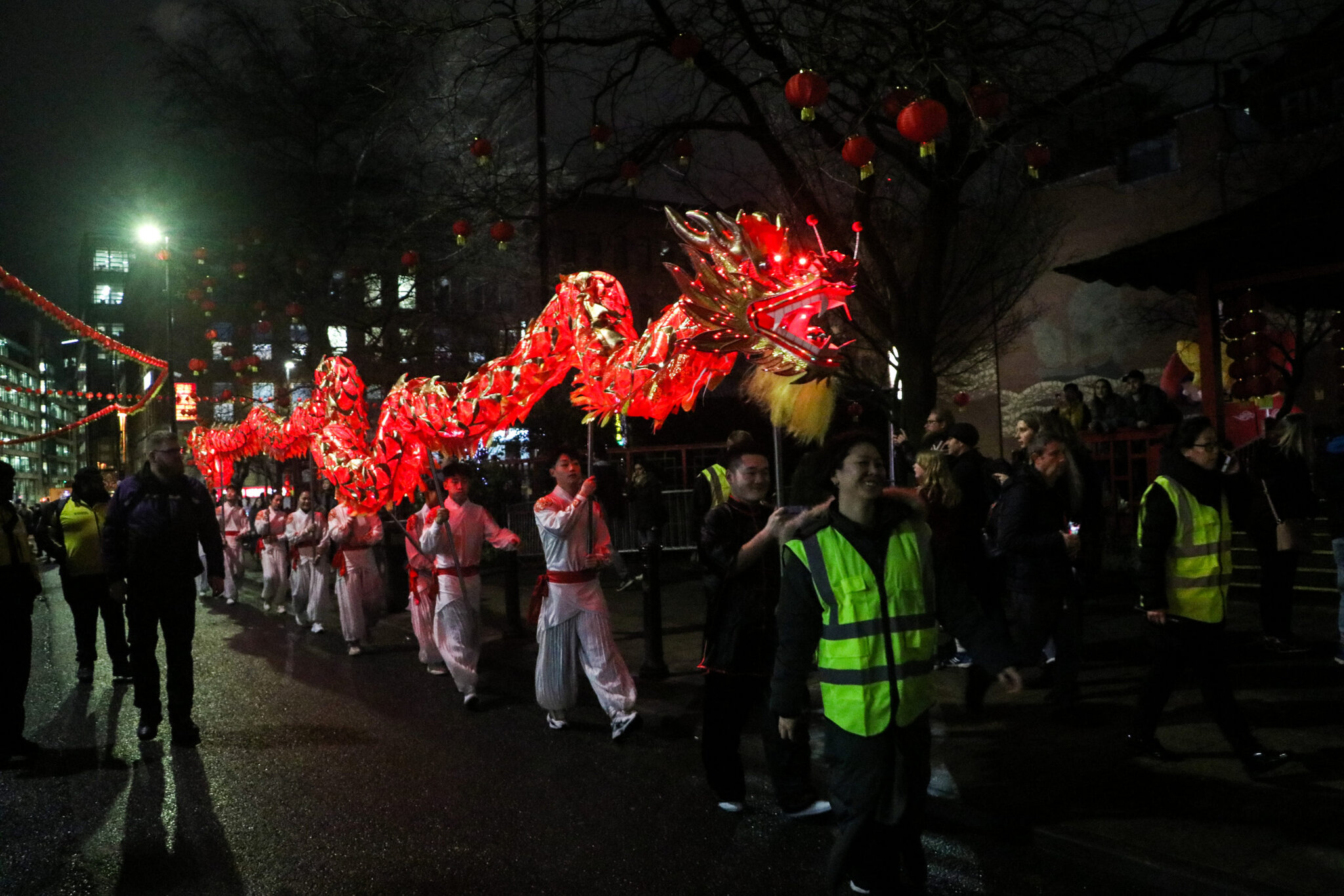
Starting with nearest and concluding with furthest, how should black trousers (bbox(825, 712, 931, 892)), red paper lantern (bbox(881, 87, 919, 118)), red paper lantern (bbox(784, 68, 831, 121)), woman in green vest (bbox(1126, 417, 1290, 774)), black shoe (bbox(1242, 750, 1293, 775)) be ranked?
black trousers (bbox(825, 712, 931, 892)) < black shoe (bbox(1242, 750, 1293, 775)) < woman in green vest (bbox(1126, 417, 1290, 774)) < red paper lantern (bbox(784, 68, 831, 121)) < red paper lantern (bbox(881, 87, 919, 118))

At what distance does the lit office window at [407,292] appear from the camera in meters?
23.4

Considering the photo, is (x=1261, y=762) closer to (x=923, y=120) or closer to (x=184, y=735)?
(x=923, y=120)

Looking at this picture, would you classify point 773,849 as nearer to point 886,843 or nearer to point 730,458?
point 886,843

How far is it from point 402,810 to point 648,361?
9.40 ft

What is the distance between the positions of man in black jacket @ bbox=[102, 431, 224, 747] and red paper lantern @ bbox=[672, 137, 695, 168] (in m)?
5.22

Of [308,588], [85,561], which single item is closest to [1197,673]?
[85,561]

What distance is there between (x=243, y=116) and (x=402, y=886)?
22754mm

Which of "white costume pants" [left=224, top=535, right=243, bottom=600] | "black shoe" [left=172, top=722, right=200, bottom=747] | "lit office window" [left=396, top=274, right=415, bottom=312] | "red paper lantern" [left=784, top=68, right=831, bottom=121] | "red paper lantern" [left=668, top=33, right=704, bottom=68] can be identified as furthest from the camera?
"lit office window" [left=396, top=274, right=415, bottom=312]

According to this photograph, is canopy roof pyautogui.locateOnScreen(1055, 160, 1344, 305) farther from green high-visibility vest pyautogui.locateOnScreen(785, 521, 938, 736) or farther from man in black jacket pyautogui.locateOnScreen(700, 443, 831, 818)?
green high-visibility vest pyautogui.locateOnScreen(785, 521, 938, 736)

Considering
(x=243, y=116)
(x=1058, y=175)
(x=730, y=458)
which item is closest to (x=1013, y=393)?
(x=1058, y=175)

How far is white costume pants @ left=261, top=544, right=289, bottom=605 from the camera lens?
1359cm

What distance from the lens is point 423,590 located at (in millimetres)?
8086

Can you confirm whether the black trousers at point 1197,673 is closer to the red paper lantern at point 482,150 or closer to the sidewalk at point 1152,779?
the sidewalk at point 1152,779

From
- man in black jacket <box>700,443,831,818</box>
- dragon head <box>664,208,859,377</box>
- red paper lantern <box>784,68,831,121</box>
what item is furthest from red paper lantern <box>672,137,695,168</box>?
man in black jacket <box>700,443,831,818</box>
